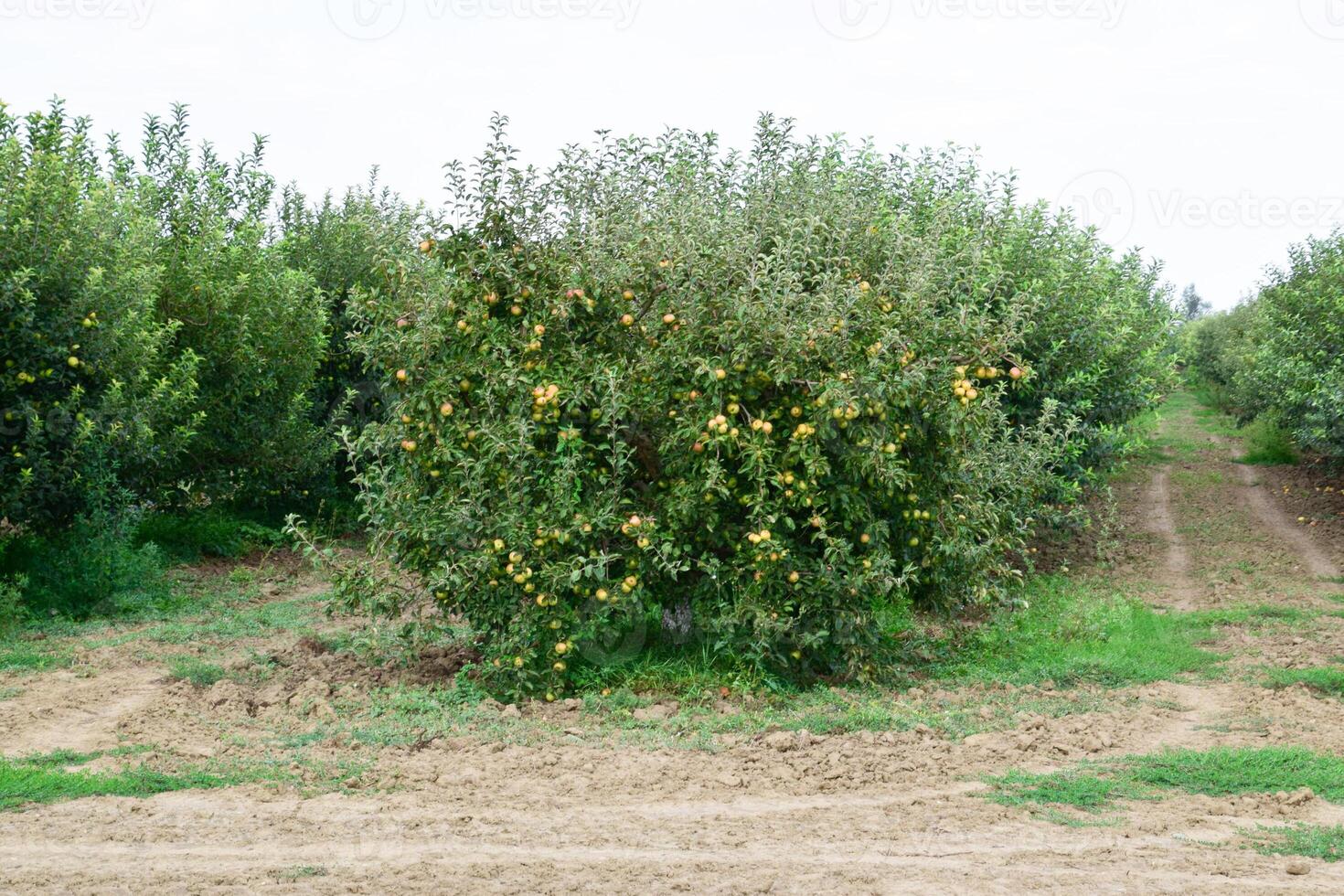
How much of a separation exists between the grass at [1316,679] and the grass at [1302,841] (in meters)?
2.88

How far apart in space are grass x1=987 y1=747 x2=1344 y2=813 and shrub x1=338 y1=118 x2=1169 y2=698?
5.52 feet

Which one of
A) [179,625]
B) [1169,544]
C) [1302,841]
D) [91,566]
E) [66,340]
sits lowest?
[1302,841]

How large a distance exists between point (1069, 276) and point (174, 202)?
9.84 meters

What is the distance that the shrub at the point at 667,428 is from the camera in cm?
686

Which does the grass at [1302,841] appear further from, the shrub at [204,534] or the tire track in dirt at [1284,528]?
the shrub at [204,534]

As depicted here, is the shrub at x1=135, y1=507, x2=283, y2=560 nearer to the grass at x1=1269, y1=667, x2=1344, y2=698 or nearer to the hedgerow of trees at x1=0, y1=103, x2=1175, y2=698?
the hedgerow of trees at x1=0, y1=103, x2=1175, y2=698

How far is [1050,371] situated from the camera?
12.2m

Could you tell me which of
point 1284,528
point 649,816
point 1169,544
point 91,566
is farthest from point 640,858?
point 1284,528

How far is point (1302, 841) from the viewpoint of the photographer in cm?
484

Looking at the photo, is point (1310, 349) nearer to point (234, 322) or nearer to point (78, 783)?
point (234, 322)

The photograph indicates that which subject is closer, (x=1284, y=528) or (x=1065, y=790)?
(x=1065, y=790)

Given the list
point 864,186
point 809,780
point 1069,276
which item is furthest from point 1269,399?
point 809,780

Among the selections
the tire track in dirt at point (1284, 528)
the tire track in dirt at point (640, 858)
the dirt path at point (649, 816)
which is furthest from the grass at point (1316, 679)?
the tire track in dirt at point (1284, 528)

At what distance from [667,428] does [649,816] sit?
8.71 ft
